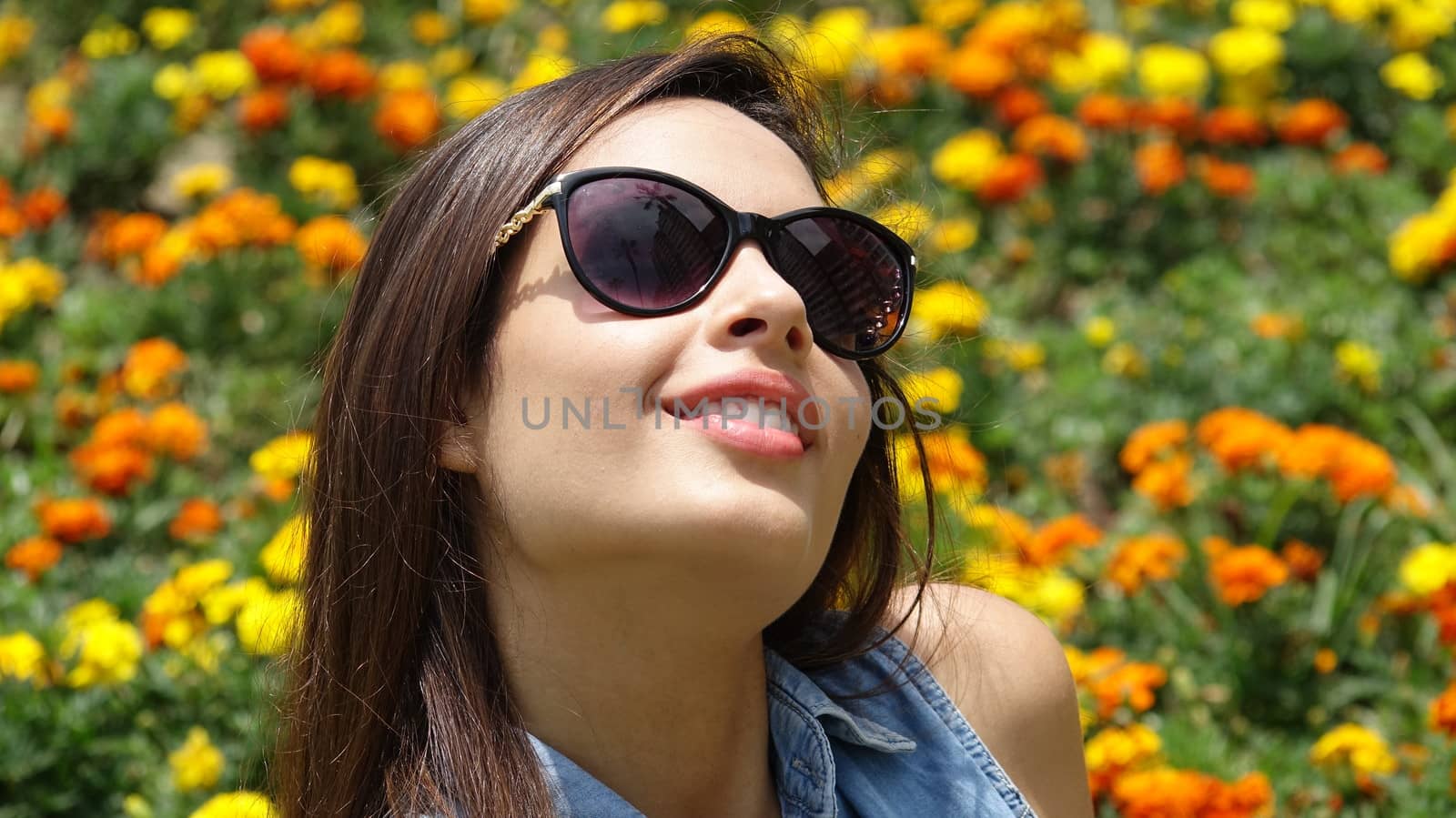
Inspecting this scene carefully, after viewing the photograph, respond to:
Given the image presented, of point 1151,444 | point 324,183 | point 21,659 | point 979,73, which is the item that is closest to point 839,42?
point 979,73

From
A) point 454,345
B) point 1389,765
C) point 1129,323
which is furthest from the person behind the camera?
point 1129,323

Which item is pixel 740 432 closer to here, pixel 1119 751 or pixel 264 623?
pixel 1119 751

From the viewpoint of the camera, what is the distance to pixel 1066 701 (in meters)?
1.92

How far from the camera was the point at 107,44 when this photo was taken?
199 inches

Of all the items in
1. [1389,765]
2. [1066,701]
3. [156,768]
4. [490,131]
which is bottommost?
[1389,765]

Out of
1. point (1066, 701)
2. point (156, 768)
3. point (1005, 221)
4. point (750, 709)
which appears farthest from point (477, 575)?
point (1005, 221)

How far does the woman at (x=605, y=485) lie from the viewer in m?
1.46

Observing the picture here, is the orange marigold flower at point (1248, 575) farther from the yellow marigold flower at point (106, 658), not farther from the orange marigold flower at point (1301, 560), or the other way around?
the yellow marigold flower at point (106, 658)

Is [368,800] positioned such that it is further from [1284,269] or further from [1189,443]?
[1284,269]

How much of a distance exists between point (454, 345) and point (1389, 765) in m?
1.76

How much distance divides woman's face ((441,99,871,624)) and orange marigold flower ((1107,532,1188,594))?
1376mm

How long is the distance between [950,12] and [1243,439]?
256 cm

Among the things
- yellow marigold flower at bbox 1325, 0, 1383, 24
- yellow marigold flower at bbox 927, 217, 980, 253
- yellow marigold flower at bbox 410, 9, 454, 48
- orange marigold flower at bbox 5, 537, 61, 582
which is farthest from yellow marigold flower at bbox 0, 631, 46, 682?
yellow marigold flower at bbox 1325, 0, 1383, 24

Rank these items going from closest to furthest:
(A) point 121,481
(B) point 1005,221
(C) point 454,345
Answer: (C) point 454,345 → (A) point 121,481 → (B) point 1005,221
